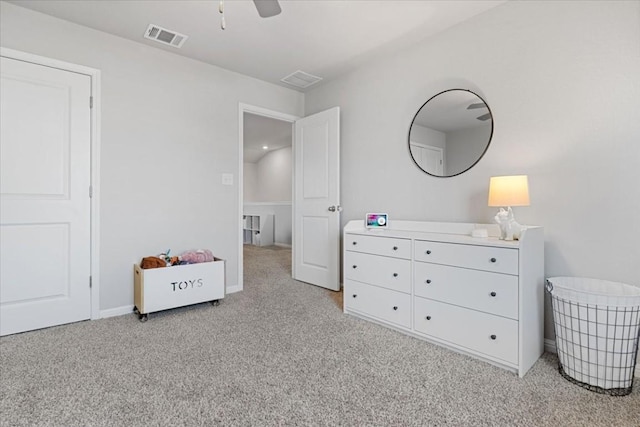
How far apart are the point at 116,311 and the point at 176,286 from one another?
22.0 inches

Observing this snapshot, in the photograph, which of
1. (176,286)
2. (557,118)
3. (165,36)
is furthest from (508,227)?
(165,36)

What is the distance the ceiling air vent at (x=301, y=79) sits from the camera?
11.3 ft

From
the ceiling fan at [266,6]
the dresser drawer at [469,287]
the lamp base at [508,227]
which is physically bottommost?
the dresser drawer at [469,287]

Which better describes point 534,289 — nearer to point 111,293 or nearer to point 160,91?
point 111,293

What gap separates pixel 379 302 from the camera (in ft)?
8.07

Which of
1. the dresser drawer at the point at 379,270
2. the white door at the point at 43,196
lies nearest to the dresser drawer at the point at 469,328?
the dresser drawer at the point at 379,270

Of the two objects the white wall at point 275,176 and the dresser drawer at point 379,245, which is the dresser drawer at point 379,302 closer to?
the dresser drawer at point 379,245

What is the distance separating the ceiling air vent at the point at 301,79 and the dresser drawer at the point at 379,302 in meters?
2.25

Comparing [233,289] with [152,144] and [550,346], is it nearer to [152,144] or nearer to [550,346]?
[152,144]

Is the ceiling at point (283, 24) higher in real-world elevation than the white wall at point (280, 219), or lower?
higher

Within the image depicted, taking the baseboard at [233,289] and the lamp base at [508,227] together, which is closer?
the lamp base at [508,227]

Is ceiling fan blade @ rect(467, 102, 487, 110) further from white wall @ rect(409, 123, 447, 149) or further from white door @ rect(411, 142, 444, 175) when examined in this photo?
white door @ rect(411, 142, 444, 175)

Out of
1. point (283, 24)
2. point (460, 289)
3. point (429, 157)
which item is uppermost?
point (283, 24)

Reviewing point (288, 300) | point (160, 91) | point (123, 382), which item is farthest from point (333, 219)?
point (123, 382)
